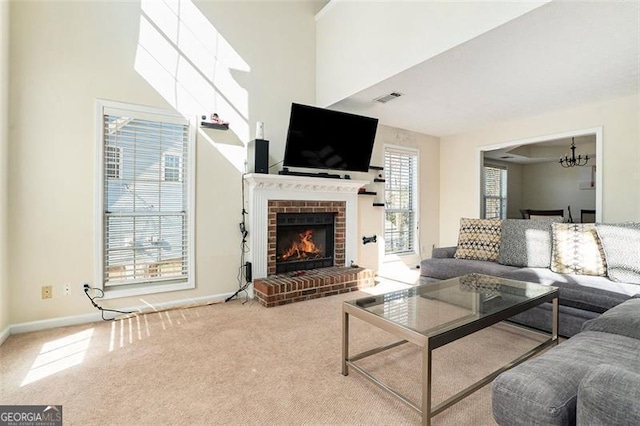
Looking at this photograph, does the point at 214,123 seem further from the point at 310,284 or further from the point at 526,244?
the point at 526,244

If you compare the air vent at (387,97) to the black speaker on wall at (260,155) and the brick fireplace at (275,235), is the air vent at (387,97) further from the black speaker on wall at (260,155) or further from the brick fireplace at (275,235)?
the black speaker on wall at (260,155)

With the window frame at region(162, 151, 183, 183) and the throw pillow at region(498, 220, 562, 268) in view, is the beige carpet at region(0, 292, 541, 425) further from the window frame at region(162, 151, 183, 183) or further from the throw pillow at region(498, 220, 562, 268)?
the window frame at region(162, 151, 183, 183)

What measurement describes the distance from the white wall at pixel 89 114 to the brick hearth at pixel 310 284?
0.49m

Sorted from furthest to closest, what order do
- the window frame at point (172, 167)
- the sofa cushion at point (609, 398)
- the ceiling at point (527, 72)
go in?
1. the window frame at point (172, 167)
2. the ceiling at point (527, 72)
3. the sofa cushion at point (609, 398)

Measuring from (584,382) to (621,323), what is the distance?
3.70ft

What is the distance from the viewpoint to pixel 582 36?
2326 millimetres

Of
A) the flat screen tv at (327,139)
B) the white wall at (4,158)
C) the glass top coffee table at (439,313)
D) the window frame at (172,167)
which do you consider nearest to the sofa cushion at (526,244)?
the glass top coffee table at (439,313)

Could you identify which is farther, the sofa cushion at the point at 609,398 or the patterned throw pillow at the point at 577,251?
the patterned throw pillow at the point at 577,251

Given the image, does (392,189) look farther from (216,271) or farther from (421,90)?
(216,271)

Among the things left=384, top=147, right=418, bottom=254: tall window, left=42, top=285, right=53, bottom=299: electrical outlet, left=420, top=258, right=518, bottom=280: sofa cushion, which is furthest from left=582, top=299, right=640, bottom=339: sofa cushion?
left=42, top=285, right=53, bottom=299: electrical outlet

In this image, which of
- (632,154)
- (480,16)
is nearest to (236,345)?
(480,16)

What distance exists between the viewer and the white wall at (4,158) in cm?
238

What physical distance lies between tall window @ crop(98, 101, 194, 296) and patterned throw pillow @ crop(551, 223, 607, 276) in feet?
12.1

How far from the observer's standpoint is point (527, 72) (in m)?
2.93
